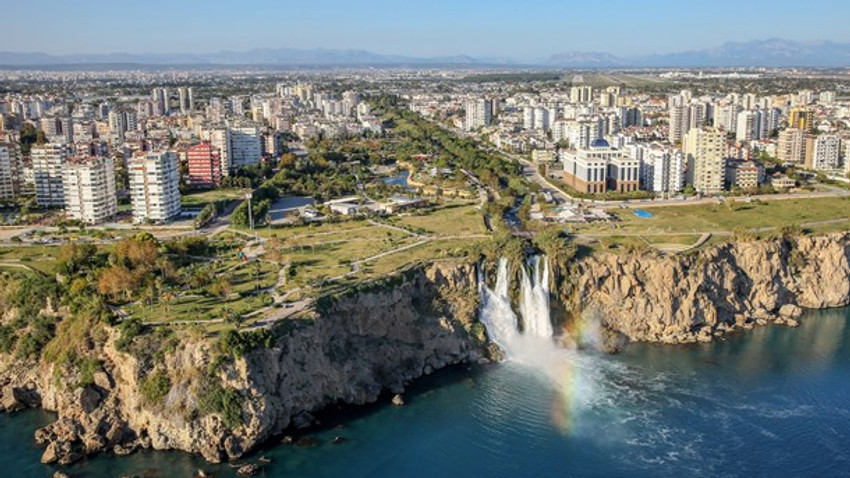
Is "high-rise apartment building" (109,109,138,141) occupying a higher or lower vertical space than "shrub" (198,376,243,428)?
higher

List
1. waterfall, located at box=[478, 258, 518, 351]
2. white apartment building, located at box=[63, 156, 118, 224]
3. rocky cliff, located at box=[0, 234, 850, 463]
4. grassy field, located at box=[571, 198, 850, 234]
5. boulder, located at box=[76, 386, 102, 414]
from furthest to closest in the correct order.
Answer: white apartment building, located at box=[63, 156, 118, 224]
grassy field, located at box=[571, 198, 850, 234]
waterfall, located at box=[478, 258, 518, 351]
boulder, located at box=[76, 386, 102, 414]
rocky cliff, located at box=[0, 234, 850, 463]

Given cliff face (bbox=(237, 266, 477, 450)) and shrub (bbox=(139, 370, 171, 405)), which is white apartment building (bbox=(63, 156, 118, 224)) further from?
shrub (bbox=(139, 370, 171, 405))

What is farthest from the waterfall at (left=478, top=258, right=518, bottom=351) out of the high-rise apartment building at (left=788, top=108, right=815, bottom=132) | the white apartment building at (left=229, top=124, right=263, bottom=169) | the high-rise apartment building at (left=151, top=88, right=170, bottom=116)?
the high-rise apartment building at (left=151, top=88, right=170, bottom=116)

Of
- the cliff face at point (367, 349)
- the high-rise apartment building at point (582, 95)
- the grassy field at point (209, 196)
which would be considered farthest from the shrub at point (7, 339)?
the high-rise apartment building at point (582, 95)

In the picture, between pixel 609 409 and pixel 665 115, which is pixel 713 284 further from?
pixel 665 115

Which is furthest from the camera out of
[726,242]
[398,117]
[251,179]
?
[398,117]

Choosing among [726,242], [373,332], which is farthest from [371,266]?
[726,242]

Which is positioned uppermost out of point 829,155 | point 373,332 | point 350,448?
point 829,155
